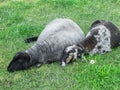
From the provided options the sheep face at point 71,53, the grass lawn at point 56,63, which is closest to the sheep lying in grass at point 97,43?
the sheep face at point 71,53

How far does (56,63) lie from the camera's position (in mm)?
6219

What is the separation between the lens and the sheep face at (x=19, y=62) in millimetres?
5805

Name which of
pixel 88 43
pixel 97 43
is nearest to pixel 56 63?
pixel 88 43

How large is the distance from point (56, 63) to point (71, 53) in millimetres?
389

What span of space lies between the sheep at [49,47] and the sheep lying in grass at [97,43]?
0.74ft

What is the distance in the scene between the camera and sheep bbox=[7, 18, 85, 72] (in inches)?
232

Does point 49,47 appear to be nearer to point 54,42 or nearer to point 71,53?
point 54,42

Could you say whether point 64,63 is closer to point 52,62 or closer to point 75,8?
point 52,62

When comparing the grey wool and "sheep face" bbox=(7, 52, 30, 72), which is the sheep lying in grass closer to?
the grey wool

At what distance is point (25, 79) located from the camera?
577cm

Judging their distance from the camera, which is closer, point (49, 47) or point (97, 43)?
point (49, 47)

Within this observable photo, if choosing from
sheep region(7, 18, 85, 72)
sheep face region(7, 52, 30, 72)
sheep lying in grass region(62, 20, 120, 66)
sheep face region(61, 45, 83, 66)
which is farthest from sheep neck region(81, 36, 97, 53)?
sheep face region(7, 52, 30, 72)

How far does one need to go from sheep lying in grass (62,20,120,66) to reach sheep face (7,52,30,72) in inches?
27.2

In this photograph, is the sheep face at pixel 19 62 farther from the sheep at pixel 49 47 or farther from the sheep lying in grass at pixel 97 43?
the sheep lying in grass at pixel 97 43
